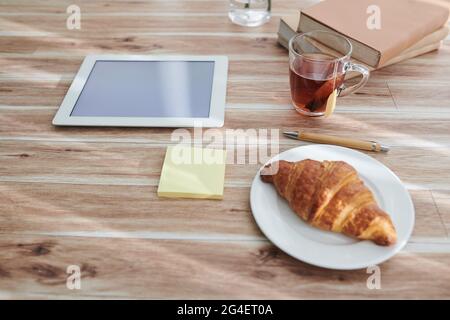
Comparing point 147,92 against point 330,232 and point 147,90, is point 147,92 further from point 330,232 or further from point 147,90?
point 330,232

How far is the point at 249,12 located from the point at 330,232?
67 centimetres

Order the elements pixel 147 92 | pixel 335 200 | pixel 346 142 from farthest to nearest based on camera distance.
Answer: pixel 147 92 → pixel 346 142 → pixel 335 200

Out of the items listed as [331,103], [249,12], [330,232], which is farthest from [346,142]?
[249,12]

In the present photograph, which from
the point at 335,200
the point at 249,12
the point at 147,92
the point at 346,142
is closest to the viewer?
the point at 335,200

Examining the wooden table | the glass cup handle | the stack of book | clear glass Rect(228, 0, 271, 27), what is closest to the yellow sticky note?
the wooden table

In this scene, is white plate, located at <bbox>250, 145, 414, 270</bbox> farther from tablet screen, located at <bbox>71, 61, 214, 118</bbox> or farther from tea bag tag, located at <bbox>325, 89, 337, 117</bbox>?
tablet screen, located at <bbox>71, 61, 214, 118</bbox>

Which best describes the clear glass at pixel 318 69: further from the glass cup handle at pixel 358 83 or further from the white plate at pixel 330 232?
the white plate at pixel 330 232

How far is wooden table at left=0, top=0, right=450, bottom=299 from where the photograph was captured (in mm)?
548

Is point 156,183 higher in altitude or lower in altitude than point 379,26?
lower

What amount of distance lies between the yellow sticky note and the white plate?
6 cm

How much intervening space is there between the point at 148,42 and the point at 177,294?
631mm

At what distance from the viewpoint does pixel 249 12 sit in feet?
3.50

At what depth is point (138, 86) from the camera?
83 centimetres

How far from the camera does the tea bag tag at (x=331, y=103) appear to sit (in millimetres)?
754
